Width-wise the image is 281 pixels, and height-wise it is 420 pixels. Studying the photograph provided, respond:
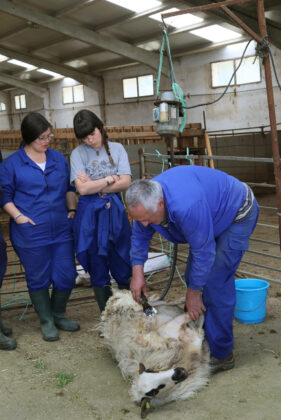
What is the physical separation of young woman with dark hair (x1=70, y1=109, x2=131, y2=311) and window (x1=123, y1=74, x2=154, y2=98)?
14.6m

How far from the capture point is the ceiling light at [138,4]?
1184cm

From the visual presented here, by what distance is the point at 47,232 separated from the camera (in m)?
3.62

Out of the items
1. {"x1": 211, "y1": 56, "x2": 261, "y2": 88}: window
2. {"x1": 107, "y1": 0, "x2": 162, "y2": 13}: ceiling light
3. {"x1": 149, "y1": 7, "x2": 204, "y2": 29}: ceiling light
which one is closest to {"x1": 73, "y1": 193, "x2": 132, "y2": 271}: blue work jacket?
{"x1": 107, "y1": 0, "x2": 162, "y2": 13}: ceiling light

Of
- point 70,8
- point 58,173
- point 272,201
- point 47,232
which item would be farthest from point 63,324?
point 70,8

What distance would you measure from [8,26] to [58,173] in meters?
12.9

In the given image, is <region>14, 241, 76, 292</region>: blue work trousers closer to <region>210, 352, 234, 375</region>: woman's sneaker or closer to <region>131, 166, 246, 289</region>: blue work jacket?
<region>131, 166, 246, 289</region>: blue work jacket

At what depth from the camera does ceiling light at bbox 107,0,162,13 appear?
11.8 metres

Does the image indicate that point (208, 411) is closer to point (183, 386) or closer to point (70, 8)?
point (183, 386)

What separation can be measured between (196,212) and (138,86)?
16323mm

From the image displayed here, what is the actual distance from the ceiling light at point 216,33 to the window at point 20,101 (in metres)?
12.0

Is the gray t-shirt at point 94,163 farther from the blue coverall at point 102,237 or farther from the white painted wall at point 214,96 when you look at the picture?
the white painted wall at point 214,96

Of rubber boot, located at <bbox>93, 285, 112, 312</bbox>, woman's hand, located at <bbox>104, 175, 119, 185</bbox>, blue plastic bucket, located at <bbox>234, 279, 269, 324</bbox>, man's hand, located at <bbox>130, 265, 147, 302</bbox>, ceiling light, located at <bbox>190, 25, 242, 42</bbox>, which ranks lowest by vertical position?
blue plastic bucket, located at <bbox>234, 279, 269, 324</bbox>

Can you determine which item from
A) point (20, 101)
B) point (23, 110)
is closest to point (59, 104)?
point (23, 110)

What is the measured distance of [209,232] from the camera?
2.54 meters
